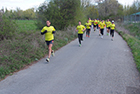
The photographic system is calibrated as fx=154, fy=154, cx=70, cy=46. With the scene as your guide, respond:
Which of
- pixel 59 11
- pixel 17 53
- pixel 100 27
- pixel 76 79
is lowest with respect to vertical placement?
pixel 76 79

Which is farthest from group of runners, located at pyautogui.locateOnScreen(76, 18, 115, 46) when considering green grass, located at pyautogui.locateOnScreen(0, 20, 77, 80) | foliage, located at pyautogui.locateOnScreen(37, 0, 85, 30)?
green grass, located at pyautogui.locateOnScreen(0, 20, 77, 80)

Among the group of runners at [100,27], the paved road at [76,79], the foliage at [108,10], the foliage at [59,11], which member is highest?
the foliage at [108,10]

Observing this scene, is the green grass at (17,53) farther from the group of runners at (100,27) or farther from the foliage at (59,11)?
the foliage at (59,11)

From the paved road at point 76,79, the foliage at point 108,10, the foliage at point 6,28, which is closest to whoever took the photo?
the paved road at point 76,79

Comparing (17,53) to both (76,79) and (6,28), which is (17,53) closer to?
(6,28)

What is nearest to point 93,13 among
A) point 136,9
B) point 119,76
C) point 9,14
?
point 136,9

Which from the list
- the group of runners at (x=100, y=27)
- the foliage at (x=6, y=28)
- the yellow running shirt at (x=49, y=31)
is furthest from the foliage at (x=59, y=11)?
the yellow running shirt at (x=49, y=31)

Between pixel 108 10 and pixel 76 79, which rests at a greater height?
pixel 108 10

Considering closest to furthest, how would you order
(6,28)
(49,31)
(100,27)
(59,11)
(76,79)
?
(76,79) → (49,31) → (6,28) → (100,27) → (59,11)

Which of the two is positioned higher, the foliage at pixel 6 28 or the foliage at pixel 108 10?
the foliage at pixel 108 10

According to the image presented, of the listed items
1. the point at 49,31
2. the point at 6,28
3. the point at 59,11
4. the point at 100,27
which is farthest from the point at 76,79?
the point at 59,11

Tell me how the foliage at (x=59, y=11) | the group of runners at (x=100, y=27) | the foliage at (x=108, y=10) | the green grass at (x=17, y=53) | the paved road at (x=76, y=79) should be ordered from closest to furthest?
the paved road at (x=76, y=79)
the green grass at (x=17, y=53)
the group of runners at (x=100, y=27)
the foliage at (x=59, y=11)
the foliage at (x=108, y=10)

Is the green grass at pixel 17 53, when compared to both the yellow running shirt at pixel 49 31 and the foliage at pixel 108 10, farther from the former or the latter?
the foliage at pixel 108 10

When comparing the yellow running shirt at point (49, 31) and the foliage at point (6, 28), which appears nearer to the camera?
the yellow running shirt at point (49, 31)
